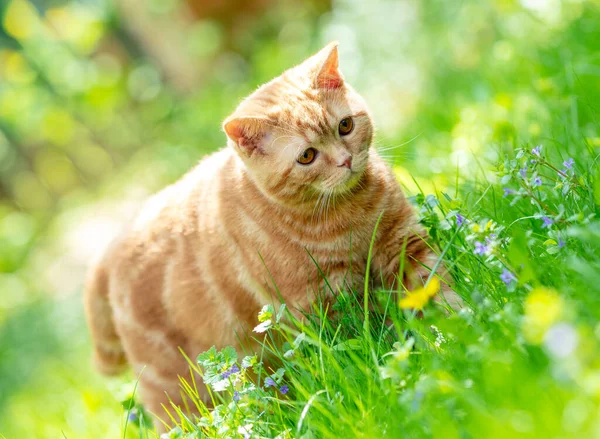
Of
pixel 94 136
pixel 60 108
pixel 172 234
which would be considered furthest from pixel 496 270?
pixel 94 136

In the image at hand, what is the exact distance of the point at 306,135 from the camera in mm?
2471

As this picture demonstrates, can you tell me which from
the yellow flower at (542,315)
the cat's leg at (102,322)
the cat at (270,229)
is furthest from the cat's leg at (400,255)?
the cat's leg at (102,322)

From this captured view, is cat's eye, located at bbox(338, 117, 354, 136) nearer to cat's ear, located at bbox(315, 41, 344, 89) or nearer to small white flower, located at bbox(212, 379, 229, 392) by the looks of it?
cat's ear, located at bbox(315, 41, 344, 89)

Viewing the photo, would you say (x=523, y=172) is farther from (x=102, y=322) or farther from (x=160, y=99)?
(x=160, y=99)

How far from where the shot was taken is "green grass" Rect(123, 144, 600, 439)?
117 centimetres

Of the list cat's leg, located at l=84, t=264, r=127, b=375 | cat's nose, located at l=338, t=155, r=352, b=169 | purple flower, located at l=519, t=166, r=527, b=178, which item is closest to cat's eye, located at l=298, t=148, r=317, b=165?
cat's nose, located at l=338, t=155, r=352, b=169

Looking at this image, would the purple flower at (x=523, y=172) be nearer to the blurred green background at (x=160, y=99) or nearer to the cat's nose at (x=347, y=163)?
the cat's nose at (x=347, y=163)

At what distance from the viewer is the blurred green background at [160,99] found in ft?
11.8

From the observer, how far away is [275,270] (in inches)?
99.1

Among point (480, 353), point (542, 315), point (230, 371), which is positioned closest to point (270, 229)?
point (230, 371)

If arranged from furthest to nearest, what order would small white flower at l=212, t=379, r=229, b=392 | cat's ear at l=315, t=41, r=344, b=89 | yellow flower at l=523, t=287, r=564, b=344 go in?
cat's ear at l=315, t=41, r=344, b=89 → small white flower at l=212, t=379, r=229, b=392 → yellow flower at l=523, t=287, r=564, b=344

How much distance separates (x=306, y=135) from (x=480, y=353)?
4.08 feet

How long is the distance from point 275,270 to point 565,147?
120 cm

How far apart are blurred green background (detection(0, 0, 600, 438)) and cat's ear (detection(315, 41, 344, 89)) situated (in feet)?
2.45
